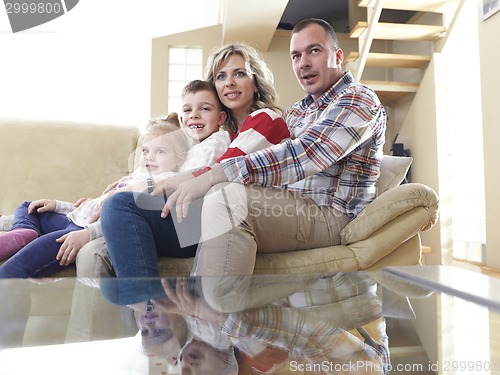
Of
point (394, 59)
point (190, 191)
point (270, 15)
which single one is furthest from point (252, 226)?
point (394, 59)

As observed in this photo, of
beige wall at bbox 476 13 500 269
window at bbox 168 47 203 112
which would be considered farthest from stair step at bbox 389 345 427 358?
window at bbox 168 47 203 112

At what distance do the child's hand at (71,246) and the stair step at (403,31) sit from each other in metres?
3.73

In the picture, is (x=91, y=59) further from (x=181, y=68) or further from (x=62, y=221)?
(x=62, y=221)

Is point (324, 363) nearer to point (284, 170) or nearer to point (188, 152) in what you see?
point (284, 170)

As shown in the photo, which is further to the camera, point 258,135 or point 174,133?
point 174,133

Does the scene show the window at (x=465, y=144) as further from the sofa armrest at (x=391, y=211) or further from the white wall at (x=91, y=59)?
the sofa armrest at (x=391, y=211)

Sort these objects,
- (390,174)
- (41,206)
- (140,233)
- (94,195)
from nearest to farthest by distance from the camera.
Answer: (140,233)
(390,174)
(41,206)
(94,195)

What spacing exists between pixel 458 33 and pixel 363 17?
4.32 feet

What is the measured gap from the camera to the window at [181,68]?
533 centimetres

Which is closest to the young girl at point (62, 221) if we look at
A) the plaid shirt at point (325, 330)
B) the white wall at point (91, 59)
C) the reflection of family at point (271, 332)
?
the reflection of family at point (271, 332)

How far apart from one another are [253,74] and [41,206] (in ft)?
3.06

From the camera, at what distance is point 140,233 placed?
4.04ft

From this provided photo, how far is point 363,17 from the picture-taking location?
18.0ft

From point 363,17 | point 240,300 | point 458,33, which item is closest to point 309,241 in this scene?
point 240,300
